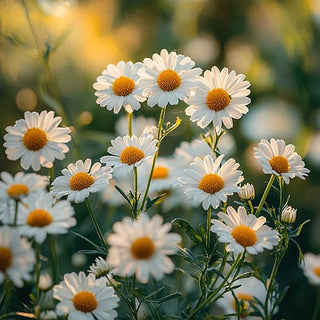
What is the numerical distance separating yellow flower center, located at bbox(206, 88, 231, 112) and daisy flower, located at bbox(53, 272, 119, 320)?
0.79 ft

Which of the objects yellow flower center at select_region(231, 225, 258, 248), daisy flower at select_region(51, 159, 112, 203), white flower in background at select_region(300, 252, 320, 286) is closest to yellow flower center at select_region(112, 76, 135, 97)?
daisy flower at select_region(51, 159, 112, 203)

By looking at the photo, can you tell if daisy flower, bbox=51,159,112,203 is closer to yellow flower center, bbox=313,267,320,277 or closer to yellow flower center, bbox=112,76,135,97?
yellow flower center, bbox=112,76,135,97

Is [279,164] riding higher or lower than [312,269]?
higher

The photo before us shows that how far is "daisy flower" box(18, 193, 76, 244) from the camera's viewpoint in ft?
1.60

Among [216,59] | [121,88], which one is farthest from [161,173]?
[216,59]

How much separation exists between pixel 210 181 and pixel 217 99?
0.10 metres

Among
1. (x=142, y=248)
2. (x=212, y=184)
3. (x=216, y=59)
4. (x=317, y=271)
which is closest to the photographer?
(x=142, y=248)

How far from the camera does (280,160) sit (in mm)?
571

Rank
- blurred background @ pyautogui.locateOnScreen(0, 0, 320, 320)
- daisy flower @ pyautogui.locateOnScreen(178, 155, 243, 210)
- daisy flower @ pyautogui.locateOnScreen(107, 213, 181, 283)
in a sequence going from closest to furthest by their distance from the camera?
daisy flower @ pyautogui.locateOnScreen(107, 213, 181, 283) < daisy flower @ pyautogui.locateOnScreen(178, 155, 243, 210) < blurred background @ pyautogui.locateOnScreen(0, 0, 320, 320)

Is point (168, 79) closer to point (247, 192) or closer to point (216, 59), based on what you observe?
point (247, 192)

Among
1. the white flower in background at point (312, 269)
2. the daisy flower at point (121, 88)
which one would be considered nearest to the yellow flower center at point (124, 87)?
the daisy flower at point (121, 88)

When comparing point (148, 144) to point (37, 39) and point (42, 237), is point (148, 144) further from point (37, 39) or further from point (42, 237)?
point (37, 39)

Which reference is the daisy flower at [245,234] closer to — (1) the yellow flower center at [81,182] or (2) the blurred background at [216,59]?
(1) the yellow flower center at [81,182]

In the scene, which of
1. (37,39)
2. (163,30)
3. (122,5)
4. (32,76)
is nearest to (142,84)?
(37,39)
